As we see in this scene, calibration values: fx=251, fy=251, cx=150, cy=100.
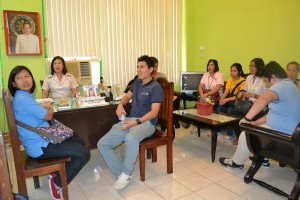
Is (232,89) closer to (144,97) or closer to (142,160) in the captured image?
(144,97)

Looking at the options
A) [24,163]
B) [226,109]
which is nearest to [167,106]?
[24,163]

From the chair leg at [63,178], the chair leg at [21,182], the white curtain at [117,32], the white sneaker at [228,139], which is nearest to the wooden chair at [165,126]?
the chair leg at [63,178]

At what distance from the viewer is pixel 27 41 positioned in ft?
11.8

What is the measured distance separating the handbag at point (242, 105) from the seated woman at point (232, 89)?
0.52 ft

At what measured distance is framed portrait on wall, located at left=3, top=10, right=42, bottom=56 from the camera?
11.3 ft

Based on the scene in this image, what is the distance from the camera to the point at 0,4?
3.37 meters

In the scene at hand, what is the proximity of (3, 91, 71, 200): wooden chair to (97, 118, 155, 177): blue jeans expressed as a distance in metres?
0.43

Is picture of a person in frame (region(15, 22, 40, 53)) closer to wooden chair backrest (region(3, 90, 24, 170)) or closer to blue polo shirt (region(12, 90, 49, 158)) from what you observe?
blue polo shirt (region(12, 90, 49, 158))

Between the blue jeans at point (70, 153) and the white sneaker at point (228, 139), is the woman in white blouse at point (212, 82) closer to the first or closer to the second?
the white sneaker at point (228, 139)

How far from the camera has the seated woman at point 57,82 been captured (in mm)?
3154

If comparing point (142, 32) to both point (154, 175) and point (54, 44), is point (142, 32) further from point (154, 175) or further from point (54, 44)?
point (154, 175)

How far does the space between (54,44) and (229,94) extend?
2.81m

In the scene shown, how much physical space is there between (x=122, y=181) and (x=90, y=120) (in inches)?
28.0

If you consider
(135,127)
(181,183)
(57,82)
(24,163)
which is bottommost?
(181,183)
